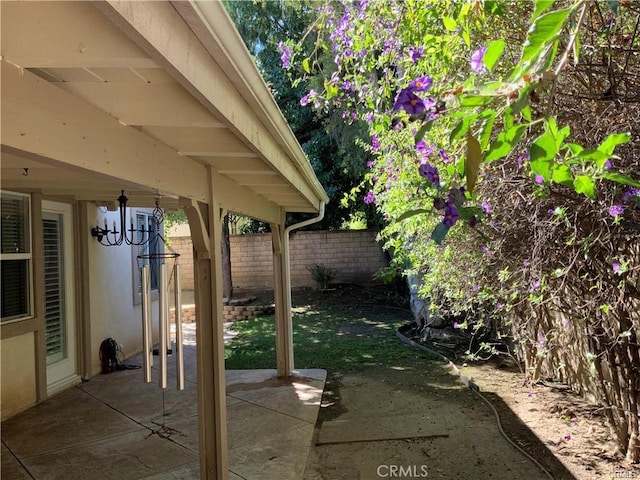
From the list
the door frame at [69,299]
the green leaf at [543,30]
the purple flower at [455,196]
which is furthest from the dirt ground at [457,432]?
the door frame at [69,299]

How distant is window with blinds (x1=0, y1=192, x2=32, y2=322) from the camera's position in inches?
182

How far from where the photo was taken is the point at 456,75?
121 inches

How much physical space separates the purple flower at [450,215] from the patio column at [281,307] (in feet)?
14.3

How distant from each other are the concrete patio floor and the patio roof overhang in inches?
88.4

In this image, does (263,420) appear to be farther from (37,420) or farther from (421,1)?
(421,1)

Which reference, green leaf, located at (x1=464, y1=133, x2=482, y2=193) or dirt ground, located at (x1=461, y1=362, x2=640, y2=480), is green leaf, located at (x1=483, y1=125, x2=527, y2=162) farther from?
dirt ground, located at (x1=461, y1=362, x2=640, y2=480)

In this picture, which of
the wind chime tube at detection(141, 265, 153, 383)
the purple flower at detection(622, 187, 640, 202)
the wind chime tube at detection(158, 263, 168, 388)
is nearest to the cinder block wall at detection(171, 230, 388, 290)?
the wind chime tube at detection(141, 265, 153, 383)

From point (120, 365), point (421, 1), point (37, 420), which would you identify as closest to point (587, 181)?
point (421, 1)

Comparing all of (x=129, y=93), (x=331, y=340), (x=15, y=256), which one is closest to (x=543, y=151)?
(x=129, y=93)

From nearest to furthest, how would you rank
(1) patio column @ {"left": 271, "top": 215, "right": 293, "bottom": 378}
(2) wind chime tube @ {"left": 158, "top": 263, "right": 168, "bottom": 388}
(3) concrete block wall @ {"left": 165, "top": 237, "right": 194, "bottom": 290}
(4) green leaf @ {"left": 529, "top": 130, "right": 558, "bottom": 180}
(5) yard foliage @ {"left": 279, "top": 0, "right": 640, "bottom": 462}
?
(4) green leaf @ {"left": 529, "top": 130, "right": 558, "bottom": 180} < (5) yard foliage @ {"left": 279, "top": 0, "right": 640, "bottom": 462} < (2) wind chime tube @ {"left": 158, "top": 263, "right": 168, "bottom": 388} < (1) patio column @ {"left": 271, "top": 215, "right": 293, "bottom": 378} < (3) concrete block wall @ {"left": 165, "top": 237, "right": 194, "bottom": 290}

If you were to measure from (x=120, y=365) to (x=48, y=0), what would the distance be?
6.23m

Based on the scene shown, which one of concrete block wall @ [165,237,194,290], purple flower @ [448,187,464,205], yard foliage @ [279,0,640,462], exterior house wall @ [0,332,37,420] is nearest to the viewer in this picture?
purple flower @ [448,187,464,205]

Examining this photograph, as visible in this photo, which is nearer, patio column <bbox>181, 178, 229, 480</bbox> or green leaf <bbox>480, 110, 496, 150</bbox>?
green leaf <bbox>480, 110, 496, 150</bbox>

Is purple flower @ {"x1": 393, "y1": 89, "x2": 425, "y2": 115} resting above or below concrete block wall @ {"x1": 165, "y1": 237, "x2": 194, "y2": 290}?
above
